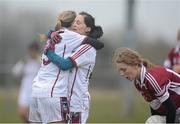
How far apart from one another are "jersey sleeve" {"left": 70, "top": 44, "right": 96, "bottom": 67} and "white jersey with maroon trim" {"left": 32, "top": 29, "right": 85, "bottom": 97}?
0.30 ft

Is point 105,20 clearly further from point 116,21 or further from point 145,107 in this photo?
point 145,107

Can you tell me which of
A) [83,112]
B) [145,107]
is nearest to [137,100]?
[145,107]

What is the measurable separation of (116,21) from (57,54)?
45.2 feet

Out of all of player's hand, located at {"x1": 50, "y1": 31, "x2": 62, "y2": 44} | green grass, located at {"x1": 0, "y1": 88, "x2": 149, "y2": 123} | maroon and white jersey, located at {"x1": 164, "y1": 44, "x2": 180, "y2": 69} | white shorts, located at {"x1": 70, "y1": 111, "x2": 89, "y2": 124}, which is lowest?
green grass, located at {"x1": 0, "y1": 88, "x2": 149, "y2": 123}

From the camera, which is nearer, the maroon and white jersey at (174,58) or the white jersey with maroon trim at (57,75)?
the white jersey with maroon trim at (57,75)

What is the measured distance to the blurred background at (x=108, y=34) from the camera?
2253cm

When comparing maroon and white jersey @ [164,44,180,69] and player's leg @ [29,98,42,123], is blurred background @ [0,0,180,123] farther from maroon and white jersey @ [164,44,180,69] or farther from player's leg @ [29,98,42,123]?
player's leg @ [29,98,42,123]

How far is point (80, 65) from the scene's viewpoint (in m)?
9.31

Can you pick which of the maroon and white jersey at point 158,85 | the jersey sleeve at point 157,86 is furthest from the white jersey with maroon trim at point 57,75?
the jersey sleeve at point 157,86

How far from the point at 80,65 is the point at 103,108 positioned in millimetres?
13281

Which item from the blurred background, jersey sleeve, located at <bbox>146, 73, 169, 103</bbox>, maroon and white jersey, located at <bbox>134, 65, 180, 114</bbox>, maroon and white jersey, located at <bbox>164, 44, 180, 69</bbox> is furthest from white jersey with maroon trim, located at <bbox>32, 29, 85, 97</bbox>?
the blurred background

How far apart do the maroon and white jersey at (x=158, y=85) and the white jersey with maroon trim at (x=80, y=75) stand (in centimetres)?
80

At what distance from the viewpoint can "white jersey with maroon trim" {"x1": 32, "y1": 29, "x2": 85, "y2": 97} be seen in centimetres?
930

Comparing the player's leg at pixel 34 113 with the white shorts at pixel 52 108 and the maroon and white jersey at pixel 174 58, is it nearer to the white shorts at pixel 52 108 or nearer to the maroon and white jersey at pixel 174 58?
the white shorts at pixel 52 108
